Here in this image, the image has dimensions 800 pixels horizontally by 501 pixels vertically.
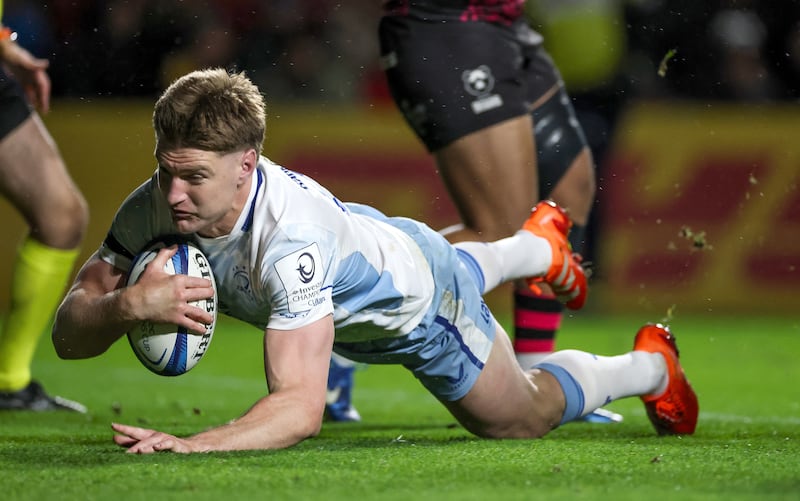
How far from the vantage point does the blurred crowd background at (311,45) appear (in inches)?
351

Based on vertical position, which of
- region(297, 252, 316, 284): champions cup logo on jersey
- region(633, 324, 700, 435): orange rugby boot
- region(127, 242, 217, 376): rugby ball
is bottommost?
region(633, 324, 700, 435): orange rugby boot

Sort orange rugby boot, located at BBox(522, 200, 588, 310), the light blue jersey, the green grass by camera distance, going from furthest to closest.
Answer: orange rugby boot, located at BBox(522, 200, 588, 310) → the light blue jersey → the green grass

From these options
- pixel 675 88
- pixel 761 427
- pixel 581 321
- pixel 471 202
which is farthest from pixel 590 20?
pixel 675 88

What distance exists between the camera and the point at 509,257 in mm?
4402

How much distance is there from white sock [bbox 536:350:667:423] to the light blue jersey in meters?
0.38

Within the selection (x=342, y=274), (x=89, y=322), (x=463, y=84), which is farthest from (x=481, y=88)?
(x=89, y=322)

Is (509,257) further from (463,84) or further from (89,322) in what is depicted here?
(89,322)

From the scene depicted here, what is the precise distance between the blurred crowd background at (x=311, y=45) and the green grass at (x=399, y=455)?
2.49 metres

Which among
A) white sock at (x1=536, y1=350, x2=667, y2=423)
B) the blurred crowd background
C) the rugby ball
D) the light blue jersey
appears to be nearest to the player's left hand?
the rugby ball

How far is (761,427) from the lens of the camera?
459 cm

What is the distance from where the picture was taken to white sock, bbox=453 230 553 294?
14.1ft

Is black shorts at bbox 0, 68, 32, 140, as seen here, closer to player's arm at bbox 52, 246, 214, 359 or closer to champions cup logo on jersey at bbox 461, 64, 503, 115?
player's arm at bbox 52, 246, 214, 359

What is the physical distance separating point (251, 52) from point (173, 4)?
26.7 inches

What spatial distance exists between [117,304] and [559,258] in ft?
5.70
